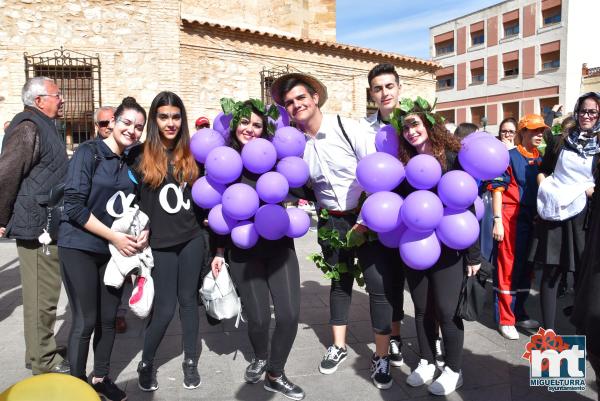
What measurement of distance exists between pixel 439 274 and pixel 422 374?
794 millimetres

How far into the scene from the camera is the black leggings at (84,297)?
2594 mm

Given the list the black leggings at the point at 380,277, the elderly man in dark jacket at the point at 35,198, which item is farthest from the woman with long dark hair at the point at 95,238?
the black leggings at the point at 380,277

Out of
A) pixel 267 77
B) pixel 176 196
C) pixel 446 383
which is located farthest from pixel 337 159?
pixel 267 77

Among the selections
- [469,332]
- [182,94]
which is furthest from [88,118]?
[469,332]

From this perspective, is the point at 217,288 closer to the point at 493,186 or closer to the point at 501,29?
the point at 493,186

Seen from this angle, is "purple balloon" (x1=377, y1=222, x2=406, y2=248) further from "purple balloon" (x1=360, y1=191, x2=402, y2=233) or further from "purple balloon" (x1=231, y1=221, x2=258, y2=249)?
"purple balloon" (x1=231, y1=221, x2=258, y2=249)

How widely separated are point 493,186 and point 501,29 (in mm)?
40517

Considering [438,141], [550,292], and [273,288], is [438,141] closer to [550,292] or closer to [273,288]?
[273,288]

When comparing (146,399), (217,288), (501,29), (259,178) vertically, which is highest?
(501,29)

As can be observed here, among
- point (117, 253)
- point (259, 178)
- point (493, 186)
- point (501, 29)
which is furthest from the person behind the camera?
point (501, 29)

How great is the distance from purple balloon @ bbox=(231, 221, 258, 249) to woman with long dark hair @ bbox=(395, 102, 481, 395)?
0.99 metres

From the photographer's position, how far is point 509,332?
12.7ft

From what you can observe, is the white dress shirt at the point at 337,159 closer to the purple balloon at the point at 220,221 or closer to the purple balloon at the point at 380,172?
the purple balloon at the point at 380,172

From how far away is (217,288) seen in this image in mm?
3082
